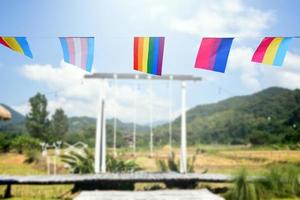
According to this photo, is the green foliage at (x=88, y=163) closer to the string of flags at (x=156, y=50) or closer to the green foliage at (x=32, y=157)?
the string of flags at (x=156, y=50)

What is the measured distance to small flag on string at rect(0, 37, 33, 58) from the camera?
6211 millimetres

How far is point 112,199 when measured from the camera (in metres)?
6.65

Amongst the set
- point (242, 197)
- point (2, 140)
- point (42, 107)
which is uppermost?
point (42, 107)

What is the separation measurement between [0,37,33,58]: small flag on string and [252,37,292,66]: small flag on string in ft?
12.2

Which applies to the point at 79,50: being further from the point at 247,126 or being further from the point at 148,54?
the point at 247,126

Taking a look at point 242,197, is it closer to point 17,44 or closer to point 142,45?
point 142,45

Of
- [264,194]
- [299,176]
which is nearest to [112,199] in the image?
[264,194]

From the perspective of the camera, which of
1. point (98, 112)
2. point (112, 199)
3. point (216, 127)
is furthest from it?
point (216, 127)

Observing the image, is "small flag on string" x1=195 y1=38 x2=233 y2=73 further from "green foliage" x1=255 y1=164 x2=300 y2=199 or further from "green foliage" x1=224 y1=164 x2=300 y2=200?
"green foliage" x1=255 y1=164 x2=300 y2=199

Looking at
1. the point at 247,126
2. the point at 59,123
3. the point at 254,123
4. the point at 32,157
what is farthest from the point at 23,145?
the point at 254,123

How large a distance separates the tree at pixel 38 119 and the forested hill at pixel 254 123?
50.5ft

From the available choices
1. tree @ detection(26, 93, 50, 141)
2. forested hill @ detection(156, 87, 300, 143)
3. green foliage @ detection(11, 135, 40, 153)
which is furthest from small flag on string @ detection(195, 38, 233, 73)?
tree @ detection(26, 93, 50, 141)

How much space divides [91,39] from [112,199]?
9.16 ft

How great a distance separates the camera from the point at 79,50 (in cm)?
621
